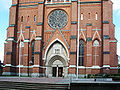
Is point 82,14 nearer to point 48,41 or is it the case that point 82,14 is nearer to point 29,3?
point 48,41

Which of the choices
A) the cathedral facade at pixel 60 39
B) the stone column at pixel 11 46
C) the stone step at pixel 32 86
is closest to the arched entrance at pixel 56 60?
the cathedral facade at pixel 60 39

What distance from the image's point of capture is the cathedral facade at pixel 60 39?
4244 centimetres

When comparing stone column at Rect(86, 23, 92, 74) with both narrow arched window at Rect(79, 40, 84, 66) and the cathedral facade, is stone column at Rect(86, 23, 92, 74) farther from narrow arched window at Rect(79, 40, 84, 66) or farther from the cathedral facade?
narrow arched window at Rect(79, 40, 84, 66)

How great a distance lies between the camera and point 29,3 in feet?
159

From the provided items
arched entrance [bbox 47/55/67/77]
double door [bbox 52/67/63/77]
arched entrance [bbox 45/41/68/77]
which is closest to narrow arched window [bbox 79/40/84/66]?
arched entrance [bbox 45/41/68/77]

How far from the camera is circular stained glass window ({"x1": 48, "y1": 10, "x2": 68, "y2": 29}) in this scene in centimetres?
4634

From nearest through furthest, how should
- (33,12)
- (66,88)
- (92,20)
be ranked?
(66,88)
(92,20)
(33,12)

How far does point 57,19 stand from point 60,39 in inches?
212

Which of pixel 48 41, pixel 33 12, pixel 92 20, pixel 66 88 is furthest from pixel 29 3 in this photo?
pixel 66 88

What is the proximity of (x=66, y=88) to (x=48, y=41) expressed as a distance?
96.6ft

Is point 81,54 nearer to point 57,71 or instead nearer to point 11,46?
point 57,71

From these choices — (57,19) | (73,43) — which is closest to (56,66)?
(73,43)

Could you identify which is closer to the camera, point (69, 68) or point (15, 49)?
point (69, 68)

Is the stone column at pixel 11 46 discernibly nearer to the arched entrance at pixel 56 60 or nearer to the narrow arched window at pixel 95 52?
the arched entrance at pixel 56 60
